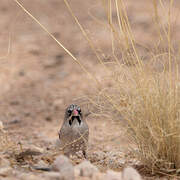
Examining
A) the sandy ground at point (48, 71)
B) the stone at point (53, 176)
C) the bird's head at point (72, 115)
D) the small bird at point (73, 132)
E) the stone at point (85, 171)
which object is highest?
the sandy ground at point (48, 71)

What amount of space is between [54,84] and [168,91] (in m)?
5.29

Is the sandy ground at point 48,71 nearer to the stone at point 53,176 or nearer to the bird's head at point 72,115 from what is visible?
the bird's head at point 72,115

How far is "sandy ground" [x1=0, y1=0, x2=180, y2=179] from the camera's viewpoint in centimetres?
726

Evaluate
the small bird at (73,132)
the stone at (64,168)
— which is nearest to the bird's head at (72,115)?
the small bird at (73,132)

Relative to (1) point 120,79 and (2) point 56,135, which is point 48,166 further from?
(2) point 56,135

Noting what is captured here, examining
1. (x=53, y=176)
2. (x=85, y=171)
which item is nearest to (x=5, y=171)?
(x=53, y=176)

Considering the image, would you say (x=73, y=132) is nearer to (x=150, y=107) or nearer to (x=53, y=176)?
(x=150, y=107)

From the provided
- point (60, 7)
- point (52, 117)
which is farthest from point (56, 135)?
point (60, 7)

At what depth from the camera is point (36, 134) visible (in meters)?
7.16

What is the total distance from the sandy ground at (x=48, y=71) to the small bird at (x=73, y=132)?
23.5 inches

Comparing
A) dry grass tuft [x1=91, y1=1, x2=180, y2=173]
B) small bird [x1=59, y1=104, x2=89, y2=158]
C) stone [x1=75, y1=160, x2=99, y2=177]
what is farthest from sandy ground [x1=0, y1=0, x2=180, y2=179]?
stone [x1=75, y1=160, x2=99, y2=177]

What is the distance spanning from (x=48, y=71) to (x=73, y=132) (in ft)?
16.5

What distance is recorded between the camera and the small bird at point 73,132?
503 cm

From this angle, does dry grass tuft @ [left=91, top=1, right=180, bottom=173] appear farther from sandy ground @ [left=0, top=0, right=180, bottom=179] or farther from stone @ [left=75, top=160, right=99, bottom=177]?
sandy ground @ [left=0, top=0, right=180, bottom=179]
